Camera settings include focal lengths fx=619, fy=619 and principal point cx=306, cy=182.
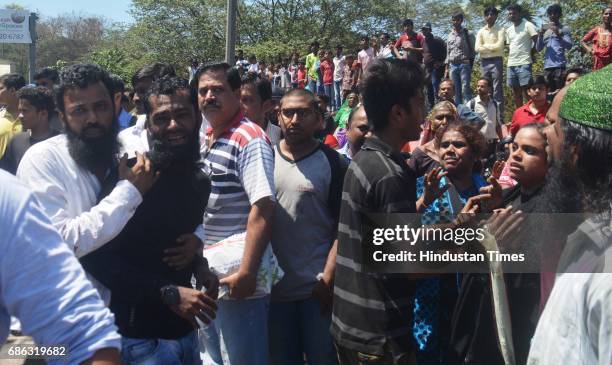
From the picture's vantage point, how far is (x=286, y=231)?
3168mm

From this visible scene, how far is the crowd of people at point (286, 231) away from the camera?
1286mm

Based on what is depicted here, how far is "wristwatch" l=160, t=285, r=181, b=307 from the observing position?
2.24 meters

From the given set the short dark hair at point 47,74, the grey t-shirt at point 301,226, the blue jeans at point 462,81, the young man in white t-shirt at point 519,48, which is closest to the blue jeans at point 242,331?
the grey t-shirt at point 301,226

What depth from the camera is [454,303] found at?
2.70 m

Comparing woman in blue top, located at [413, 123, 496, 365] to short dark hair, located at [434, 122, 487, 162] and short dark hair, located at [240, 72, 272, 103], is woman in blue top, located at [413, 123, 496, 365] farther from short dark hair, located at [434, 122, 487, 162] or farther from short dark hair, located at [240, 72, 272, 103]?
short dark hair, located at [240, 72, 272, 103]

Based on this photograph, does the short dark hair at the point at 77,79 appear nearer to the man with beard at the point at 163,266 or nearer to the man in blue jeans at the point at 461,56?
the man with beard at the point at 163,266

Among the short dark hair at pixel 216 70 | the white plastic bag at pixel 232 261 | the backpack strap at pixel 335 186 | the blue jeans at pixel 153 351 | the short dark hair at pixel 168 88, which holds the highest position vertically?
the short dark hair at pixel 216 70

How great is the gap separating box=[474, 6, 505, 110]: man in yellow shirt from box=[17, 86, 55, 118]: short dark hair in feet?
24.3

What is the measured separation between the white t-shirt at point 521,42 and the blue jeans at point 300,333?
8057 millimetres

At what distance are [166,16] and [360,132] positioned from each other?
32437mm

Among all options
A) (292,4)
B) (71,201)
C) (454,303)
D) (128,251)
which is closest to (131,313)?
(128,251)

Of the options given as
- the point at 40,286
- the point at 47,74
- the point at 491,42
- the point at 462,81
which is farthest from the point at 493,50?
the point at 40,286

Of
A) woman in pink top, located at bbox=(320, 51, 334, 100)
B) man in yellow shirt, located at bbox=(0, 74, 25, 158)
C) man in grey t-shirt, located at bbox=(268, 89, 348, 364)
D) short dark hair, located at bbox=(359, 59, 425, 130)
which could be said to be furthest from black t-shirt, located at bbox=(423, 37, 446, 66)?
short dark hair, located at bbox=(359, 59, 425, 130)

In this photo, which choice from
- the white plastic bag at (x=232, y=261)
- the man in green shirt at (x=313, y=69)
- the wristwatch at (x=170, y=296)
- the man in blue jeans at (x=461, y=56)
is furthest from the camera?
the man in green shirt at (x=313, y=69)
